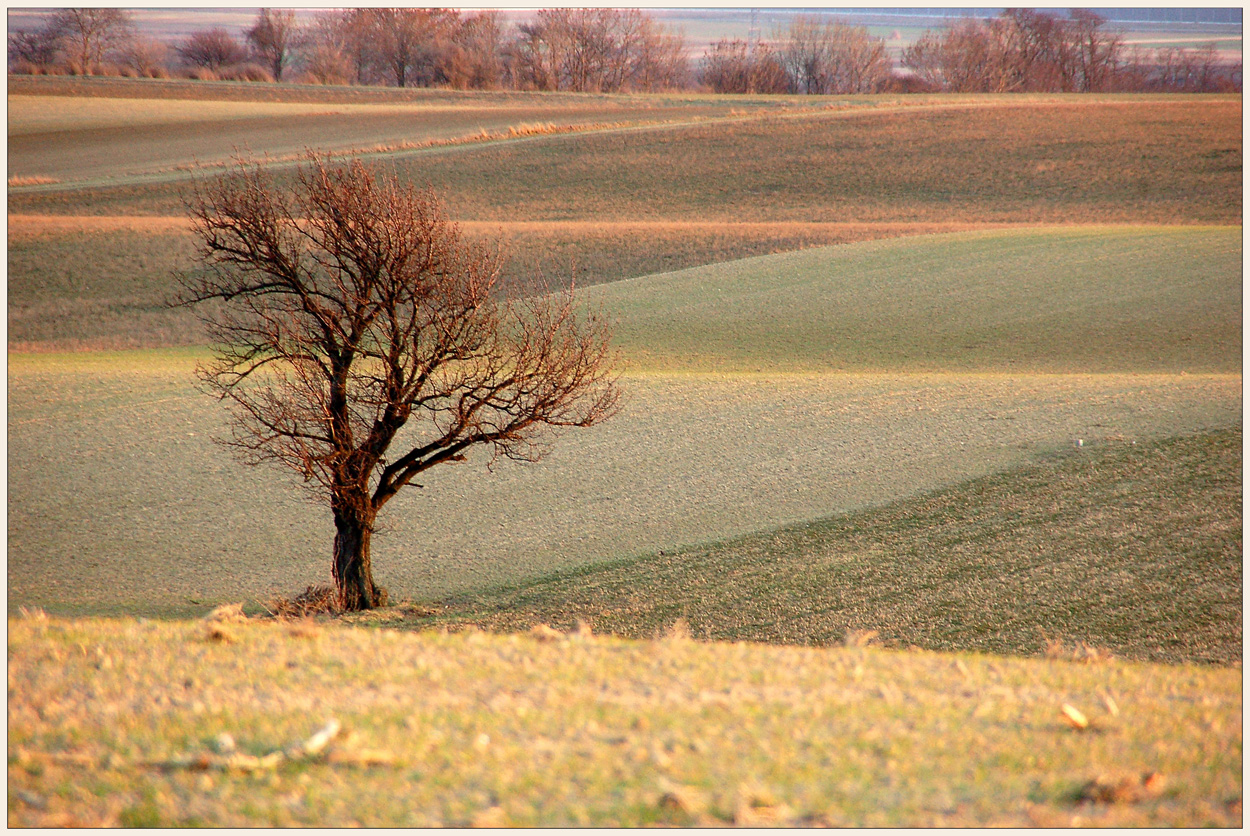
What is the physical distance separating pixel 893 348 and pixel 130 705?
2081 centimetres

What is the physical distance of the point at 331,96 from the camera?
197 ft

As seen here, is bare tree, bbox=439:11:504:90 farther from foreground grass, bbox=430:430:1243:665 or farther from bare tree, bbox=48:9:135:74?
foreground grass, bbox=430:430:1243:665

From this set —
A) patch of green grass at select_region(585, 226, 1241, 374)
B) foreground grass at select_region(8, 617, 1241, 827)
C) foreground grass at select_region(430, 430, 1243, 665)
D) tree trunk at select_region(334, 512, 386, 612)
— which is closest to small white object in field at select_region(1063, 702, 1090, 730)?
foreground grass at select_region(8, 617, 1241, 827)

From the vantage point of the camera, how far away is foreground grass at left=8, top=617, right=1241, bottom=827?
3584 millimetres

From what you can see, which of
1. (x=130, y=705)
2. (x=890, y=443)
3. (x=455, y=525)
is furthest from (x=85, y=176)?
(x=130, y=705)

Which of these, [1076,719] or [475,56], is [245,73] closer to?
[475,56]

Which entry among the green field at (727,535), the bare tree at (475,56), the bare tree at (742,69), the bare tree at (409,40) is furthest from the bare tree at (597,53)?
the green field at (727,535)

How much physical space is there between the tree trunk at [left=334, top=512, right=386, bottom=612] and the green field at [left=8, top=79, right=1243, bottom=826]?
735 millimetres

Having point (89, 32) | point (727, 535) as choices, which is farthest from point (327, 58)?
point (727, 535)

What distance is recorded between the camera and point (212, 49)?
6281cm

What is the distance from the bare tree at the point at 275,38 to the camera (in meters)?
57.2

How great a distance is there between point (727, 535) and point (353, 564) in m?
5.20

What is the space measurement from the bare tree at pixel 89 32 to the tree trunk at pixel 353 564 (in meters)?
50.5

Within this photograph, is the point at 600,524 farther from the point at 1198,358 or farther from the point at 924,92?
the point at 924,92
